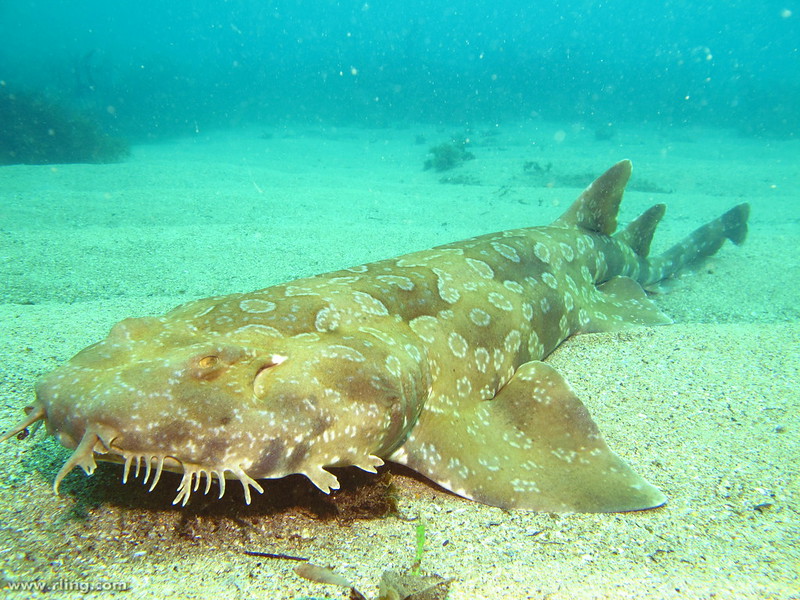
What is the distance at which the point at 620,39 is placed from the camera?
11512 centimetres

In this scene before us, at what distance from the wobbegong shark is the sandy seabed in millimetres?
269

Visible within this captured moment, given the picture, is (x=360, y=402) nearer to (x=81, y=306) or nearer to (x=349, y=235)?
(x=81, y=306)

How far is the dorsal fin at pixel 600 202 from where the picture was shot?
19.6 feet

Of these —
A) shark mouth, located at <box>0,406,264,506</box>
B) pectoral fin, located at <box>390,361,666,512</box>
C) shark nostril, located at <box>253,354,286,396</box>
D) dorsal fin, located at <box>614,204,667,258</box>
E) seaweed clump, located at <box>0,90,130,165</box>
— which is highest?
dorsal fin, located at <box>614,204,667,258</box>

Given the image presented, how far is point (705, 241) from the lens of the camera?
28.2ft

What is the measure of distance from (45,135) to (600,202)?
22279mm

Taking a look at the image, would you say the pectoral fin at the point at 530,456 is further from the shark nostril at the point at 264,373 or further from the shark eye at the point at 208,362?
the shark eye at the point at 208,362

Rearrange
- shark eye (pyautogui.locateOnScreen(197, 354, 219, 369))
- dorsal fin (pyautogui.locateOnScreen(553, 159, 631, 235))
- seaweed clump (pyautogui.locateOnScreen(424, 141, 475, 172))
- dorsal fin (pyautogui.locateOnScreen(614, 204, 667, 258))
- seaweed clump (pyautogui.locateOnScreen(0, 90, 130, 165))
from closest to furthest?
shark eye (pyautogui.locateOnScreen(197, 354, 219, 369)) → dorsal fin (pyautogui.locateOnScreen(553, 159, 631, 235)) → dorsal fin (pyautogui.locateOnScreen(614, 204, 667, 258)) → seaweed clump (pyautogui.locateOnScreen(0, 90, 130, 165)) → seaweed clump (pyautogui.locateOnScreen(424, 141, 475, 172))

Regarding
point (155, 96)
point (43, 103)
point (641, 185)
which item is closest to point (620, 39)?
point (155, 96)

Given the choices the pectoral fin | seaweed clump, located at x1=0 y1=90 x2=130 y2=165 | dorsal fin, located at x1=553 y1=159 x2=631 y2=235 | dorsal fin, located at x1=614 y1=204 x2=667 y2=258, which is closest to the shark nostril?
the pectoral fin

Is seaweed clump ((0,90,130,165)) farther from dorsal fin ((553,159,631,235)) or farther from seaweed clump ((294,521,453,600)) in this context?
seaweed clump ((294,521,453,600))

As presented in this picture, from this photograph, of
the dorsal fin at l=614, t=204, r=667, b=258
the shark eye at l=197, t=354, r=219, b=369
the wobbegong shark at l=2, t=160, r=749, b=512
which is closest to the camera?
the wobbegong shark at l=2, t=160, r=749, b=512

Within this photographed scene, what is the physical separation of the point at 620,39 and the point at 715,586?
14482 cm

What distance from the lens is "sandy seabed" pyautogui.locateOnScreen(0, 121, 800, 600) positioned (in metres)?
2.08
